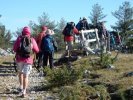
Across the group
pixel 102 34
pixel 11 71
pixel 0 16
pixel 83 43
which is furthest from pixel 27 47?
pixel 0 16

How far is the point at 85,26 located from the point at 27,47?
11.4 metres

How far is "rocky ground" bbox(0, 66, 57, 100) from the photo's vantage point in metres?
13.3

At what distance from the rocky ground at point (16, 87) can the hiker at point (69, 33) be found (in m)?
2.52

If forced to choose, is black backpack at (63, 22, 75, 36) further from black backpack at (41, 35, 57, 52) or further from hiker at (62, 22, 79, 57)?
black backpack at (41, 35, 57, 52)

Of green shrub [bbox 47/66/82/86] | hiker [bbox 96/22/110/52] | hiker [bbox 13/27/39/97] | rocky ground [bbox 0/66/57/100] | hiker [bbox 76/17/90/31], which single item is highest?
hiker [bbox 76/17/90/31]

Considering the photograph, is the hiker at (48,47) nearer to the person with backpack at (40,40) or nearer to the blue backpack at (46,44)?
the blue backpack at (46,44)

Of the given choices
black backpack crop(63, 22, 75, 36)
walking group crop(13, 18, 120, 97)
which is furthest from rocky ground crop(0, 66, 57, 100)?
black backpack crop(63, 22, 75, 36)

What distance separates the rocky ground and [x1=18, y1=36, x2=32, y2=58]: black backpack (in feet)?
3.75

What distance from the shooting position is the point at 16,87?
1541cm

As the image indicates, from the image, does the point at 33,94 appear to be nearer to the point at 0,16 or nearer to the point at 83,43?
the point at 83,43

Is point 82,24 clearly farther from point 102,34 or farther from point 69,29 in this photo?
point 69,29

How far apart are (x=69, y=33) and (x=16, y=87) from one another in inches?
281

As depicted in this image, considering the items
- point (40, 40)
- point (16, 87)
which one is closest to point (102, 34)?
point (40, 40)

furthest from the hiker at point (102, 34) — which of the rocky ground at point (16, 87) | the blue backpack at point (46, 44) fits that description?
the blue backpack at point (46, 44)
